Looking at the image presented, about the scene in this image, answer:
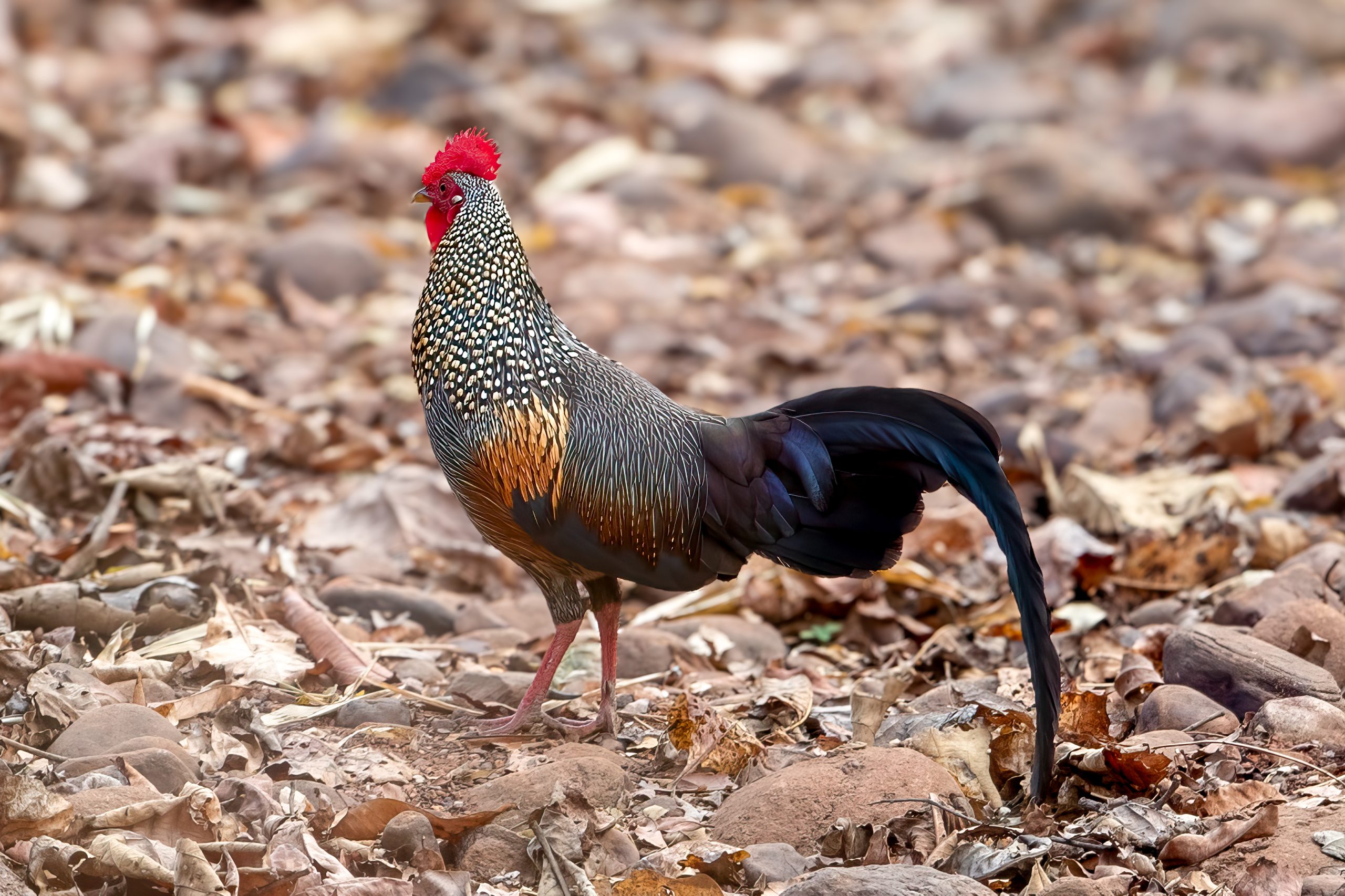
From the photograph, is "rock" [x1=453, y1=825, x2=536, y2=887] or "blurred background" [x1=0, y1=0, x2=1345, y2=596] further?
"blurred background" [x1=0, y1=0, x2=1345, y2=596]

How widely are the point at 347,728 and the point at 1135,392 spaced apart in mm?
5262

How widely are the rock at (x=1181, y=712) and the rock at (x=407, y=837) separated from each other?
209 centimetres

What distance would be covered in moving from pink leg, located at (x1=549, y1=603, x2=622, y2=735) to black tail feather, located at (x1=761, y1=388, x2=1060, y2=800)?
2.01 feet

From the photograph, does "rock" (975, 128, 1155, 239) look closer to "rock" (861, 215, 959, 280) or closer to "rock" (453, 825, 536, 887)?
"rock" (861, 215, 959, 280)

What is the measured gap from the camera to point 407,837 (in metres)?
3.63

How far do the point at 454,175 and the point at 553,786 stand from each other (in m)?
1.99

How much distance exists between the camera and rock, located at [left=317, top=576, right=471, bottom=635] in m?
5.36

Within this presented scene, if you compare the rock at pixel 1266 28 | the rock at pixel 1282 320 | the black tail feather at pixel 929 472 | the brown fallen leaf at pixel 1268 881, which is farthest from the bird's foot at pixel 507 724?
the rock at pixel 1266 28

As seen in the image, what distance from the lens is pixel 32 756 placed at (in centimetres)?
377

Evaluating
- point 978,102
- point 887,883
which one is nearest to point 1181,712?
point 887,883

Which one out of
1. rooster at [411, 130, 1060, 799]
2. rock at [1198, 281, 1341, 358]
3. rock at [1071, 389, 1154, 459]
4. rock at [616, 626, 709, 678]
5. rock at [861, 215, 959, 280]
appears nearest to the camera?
rooster at [411, 130, 1060, 799]

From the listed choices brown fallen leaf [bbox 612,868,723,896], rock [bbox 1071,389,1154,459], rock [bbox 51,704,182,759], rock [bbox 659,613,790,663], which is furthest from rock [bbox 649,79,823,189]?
brown fallen leaf [bbox 612,868,723,896]

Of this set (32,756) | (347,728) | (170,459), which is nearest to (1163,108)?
(170,459)

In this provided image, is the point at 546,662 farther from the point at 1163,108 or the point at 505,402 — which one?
the point at 1163,108
